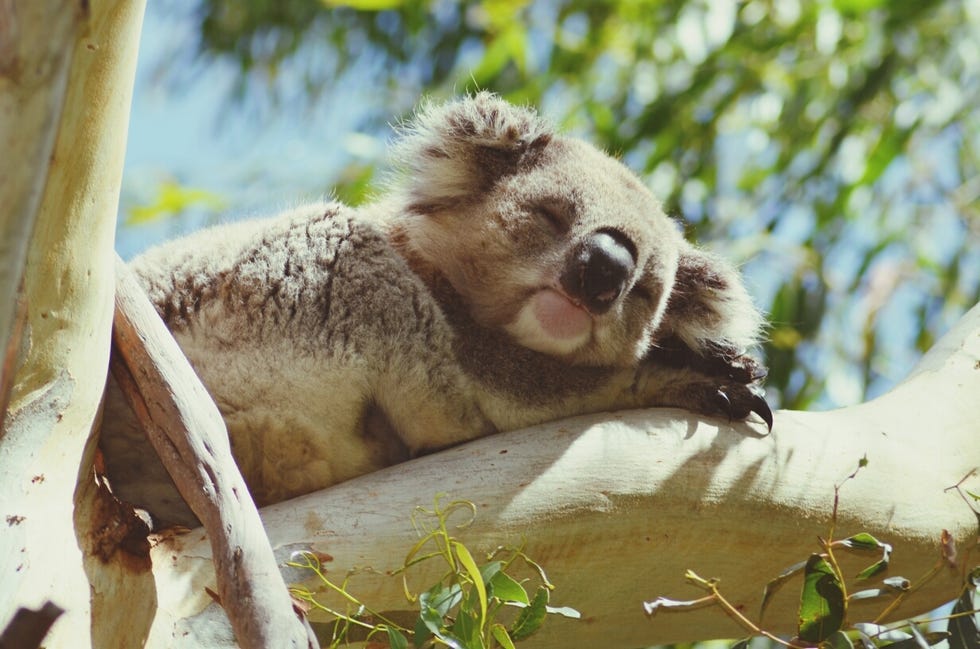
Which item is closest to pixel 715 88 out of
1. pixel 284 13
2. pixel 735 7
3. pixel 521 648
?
pixel 735 7

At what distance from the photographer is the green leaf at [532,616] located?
63.8 inches

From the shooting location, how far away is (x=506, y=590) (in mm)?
1618

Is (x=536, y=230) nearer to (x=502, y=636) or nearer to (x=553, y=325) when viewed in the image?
(x=553, y=325)

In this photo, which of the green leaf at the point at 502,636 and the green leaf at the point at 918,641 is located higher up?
the green leaf at the point at 502,636

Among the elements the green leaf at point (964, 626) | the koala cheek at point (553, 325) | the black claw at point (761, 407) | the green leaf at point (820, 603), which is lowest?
the green leaf at point (964, 626)

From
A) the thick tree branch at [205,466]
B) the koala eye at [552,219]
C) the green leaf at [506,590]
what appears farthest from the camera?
the koala eye at [552,219]

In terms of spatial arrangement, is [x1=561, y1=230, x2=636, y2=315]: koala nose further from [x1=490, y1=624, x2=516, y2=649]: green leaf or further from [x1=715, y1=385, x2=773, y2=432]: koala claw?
[x1=490, y1=624, x2=516, y2=649]: green leaf

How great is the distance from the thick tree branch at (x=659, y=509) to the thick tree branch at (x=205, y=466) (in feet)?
0.83

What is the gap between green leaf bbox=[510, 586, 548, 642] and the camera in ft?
5.32

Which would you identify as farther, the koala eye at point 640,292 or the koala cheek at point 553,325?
the koala eye at point 640,292

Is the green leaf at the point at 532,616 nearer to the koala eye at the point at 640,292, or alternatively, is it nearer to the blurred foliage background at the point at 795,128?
the koala eye at the point at 640,292

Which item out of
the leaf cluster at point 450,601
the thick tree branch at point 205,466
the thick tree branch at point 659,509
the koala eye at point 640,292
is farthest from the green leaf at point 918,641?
the koala eye at point 640,292

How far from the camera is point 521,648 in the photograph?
6.97 feet

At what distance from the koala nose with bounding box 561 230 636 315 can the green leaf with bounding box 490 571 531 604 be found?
36.9 inches
